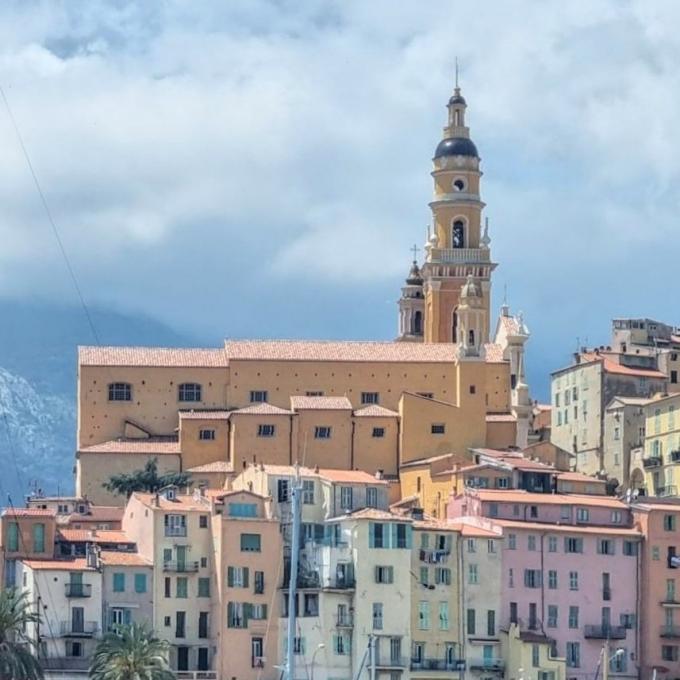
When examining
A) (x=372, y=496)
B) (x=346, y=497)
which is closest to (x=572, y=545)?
(x=372, y=496)

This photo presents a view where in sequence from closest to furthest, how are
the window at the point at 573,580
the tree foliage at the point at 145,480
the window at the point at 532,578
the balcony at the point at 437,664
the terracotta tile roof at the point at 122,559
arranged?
the terracotta tile roof at the point at 122,559 < the balcony at the point at 437,664 < the window at the point at 532,578 < the window at the point at 573,580 < the tree foliage at the point at 145,480

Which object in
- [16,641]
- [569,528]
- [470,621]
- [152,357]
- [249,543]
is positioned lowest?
[16,641]

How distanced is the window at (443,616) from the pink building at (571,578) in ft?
7.60

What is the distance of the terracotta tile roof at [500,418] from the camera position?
4801 inches

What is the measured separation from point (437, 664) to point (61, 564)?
14.5 m

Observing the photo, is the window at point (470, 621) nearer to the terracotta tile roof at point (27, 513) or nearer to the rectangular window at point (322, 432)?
the terracotta tile roof at point (27, 513)

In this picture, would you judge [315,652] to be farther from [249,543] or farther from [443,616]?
[443,616]

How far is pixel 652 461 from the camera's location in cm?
11900

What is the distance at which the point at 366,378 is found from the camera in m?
123

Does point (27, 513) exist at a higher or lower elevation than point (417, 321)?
lower

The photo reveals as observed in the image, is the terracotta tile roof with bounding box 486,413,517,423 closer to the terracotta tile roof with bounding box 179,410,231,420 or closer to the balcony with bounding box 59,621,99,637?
the terracotta tile roof with bounding box 179,410,231,420

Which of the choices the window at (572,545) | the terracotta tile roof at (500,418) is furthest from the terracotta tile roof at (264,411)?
the window at (572,545)

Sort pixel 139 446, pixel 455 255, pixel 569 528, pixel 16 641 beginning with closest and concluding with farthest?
pixel 16 641, pixel 569 528, pixel 139 446, pixel 455 255

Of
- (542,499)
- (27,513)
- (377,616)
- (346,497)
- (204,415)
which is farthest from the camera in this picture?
(204,415)
